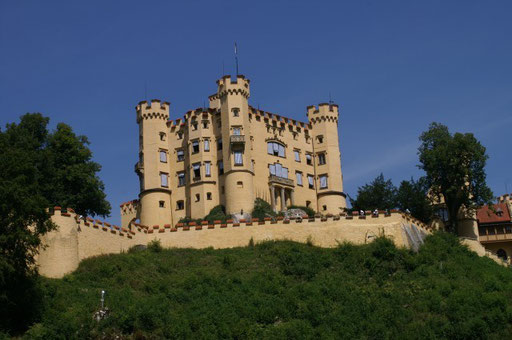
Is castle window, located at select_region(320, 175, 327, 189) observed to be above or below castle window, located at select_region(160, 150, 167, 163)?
below

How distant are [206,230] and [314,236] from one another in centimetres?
789

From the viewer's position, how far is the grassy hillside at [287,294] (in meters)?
45.7

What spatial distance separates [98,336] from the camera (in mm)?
43781

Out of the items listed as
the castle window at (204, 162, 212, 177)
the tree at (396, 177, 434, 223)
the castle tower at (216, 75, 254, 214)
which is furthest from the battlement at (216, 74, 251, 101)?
the tree at (396, 177, 434, 223)

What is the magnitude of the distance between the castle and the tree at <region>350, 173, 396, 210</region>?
640 cm

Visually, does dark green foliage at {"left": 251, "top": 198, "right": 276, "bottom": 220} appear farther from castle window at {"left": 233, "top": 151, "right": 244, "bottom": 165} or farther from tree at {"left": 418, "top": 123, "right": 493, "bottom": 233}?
tree at {"left": 418, "top": 123, "right": 493, "bottom": 233}

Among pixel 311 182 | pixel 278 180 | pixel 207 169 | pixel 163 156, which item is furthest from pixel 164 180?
pixel 311 182

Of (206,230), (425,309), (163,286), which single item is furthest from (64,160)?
(425,309)

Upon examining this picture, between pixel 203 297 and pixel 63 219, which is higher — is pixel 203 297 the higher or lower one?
the lower one

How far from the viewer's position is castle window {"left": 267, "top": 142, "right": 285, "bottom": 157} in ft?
266

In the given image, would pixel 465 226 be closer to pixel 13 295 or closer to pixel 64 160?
pixel 64 160

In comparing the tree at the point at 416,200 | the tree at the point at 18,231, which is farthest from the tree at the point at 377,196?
the tree at the point at 18,231

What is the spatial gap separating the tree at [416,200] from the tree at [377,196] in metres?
0.72

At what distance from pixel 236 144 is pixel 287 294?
28342mm
